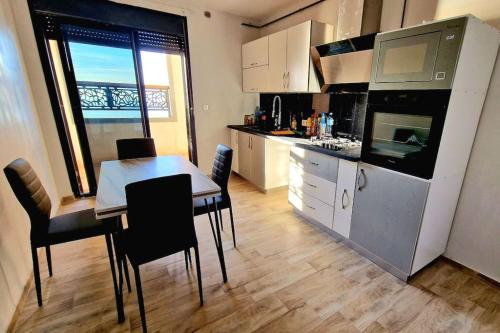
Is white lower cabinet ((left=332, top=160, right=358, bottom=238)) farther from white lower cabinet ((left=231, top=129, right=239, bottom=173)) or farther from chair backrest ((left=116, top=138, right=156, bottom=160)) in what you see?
white lower cabinet ((left=231, top=129, right=239, bottom=173))

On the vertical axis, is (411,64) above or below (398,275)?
above

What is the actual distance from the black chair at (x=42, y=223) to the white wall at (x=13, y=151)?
0.54ft

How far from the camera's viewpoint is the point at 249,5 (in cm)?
325

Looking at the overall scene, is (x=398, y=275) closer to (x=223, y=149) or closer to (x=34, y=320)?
(x=223, y=149)

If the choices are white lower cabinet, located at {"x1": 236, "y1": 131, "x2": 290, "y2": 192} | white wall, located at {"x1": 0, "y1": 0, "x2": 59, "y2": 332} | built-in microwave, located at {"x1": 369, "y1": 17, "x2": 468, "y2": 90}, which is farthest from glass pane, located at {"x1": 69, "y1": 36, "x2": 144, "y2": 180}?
built-in microwave, located at {"x1": 369, "y1": 17, "x2": 468, "y2": 90}

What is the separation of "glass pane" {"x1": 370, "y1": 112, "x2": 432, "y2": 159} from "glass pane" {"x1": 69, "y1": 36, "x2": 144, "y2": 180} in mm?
3081

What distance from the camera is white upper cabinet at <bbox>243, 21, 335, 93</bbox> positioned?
2.59 meters

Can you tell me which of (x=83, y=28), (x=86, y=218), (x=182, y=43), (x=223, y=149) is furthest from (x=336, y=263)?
(x=83, y=28)

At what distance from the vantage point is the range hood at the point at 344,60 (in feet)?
6.94

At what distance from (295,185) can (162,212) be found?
1.68 meters

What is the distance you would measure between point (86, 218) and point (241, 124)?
284 cm

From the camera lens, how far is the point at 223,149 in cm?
208

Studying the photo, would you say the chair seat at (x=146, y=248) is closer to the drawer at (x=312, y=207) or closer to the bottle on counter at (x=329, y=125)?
the drawer at (x=312, y=207)

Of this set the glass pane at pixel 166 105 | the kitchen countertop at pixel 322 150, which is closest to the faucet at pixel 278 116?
the kitchen countertop at pixel 322 150
